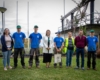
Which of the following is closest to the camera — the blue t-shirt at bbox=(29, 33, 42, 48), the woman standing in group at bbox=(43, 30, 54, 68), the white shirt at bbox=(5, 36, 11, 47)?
the white shirt at bbox=(5, 36, 11, 47)

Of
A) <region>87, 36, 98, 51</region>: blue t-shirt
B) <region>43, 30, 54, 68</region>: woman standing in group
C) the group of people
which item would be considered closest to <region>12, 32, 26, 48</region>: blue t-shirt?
the group of people

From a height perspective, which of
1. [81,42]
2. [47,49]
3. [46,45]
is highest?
[81,42]

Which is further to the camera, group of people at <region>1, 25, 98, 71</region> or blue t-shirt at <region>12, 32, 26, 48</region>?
blue t-shirt at <region>12, 32, 26, 48</region>

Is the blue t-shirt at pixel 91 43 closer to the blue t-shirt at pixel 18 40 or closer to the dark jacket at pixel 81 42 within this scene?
the dark jacket at pixel 81 42

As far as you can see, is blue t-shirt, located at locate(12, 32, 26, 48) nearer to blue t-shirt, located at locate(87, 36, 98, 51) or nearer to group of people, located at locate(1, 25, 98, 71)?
group of people, located at locate(1, 25, 98, 71)

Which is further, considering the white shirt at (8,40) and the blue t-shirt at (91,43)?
the blue t-shirt at (91,43)

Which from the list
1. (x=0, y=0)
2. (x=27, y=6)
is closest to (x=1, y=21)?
(x=0, y=0)

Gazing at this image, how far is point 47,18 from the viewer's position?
17.2 meters

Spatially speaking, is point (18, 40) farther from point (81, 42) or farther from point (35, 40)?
point (81, 42)

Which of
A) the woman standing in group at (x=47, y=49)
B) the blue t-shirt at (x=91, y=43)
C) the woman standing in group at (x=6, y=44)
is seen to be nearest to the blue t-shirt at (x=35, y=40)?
the woman standing in group at (x=47, y=49)

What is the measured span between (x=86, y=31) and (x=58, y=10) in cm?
364

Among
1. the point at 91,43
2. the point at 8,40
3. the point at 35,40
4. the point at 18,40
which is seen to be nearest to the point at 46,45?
the point at 35,40

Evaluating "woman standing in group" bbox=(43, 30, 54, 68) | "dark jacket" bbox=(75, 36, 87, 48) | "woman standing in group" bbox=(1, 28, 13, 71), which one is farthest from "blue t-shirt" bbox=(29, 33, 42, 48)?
"dark jacket" bbox=(75, 36, 87, 48)

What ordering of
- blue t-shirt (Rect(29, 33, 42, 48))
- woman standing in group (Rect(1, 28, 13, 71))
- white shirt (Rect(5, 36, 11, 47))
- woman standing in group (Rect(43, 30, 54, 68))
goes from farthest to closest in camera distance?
woman standing in group (Rect(43, 30, 54, 68))
blue t-shirt (Rect(29, 33, 42, 48))
white shirt (Rect(5, 36, 11, 47))
woman standing in group (Rect(1, 28, 13, 71))
